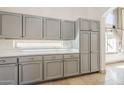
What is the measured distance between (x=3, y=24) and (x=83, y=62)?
265 cm

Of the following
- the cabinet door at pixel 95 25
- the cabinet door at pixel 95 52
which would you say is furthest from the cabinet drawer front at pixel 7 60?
the cabinet door at pixel 95 25

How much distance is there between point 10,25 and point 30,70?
1206mm

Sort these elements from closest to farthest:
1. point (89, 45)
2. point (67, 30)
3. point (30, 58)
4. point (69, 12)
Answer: point (30, 58)
point (67, 30)
point (89, 45)
point (69, 12)

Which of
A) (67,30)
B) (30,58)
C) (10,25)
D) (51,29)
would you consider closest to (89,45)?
(67,30)

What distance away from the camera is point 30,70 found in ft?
11.3

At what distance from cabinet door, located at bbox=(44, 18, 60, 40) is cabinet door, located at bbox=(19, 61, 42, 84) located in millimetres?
938

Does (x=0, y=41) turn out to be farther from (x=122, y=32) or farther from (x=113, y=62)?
(x=122, y=32)

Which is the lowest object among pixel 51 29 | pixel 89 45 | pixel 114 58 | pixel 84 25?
pixel 114 58

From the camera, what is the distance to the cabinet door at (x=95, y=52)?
4.82 meters

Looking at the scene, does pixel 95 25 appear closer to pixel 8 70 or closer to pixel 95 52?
pixel 95 52

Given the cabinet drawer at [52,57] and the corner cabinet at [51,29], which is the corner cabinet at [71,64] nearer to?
the cabinet drawer at [52,57]

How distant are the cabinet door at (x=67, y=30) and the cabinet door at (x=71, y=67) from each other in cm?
80

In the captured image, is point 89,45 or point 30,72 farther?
point 89,45

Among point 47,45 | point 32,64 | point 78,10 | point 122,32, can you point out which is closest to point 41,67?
point 32,64
